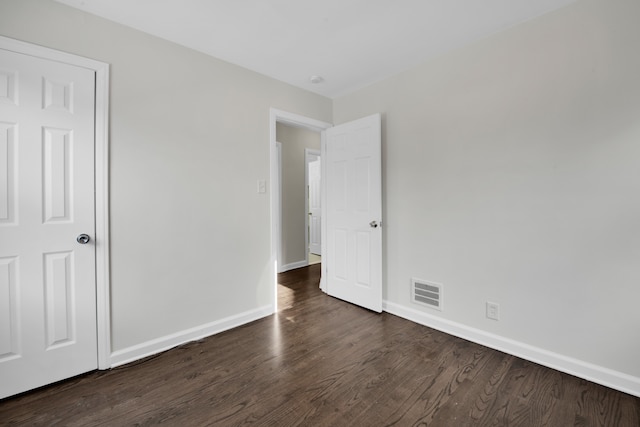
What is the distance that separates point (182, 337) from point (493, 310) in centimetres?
248

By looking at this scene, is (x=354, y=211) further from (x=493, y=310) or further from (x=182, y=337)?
(x=182, y=337)

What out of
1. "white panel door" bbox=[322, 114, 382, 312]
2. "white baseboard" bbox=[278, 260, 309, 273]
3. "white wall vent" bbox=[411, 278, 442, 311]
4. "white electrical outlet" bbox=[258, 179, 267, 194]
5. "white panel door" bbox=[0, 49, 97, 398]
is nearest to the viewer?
"white panel door" bbox=[0, 49, 97, 398]

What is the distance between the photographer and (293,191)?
15.3ft

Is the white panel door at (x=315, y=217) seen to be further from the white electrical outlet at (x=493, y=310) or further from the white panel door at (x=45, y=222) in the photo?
the white panel door at (x=45, y=222)

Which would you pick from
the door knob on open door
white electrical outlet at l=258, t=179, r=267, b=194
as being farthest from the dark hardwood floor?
white electrical outlet at l=258, t=179, r=267, b=194

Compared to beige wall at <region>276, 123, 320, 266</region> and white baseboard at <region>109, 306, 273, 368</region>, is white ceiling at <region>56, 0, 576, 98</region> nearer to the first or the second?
beige wall at <region>276, 123, 320, 266</region>

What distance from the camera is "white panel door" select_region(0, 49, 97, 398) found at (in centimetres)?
164

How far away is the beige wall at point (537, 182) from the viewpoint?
5.61 feet

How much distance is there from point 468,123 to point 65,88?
2.88 metres

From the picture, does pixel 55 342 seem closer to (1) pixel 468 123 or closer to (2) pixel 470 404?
(2) pixel 470 404

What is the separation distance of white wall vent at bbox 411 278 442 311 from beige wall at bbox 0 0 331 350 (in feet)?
4.64

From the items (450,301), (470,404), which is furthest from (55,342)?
(450,301)

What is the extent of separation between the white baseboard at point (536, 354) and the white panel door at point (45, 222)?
104 inches

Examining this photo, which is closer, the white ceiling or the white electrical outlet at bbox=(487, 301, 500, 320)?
the white ceiling
